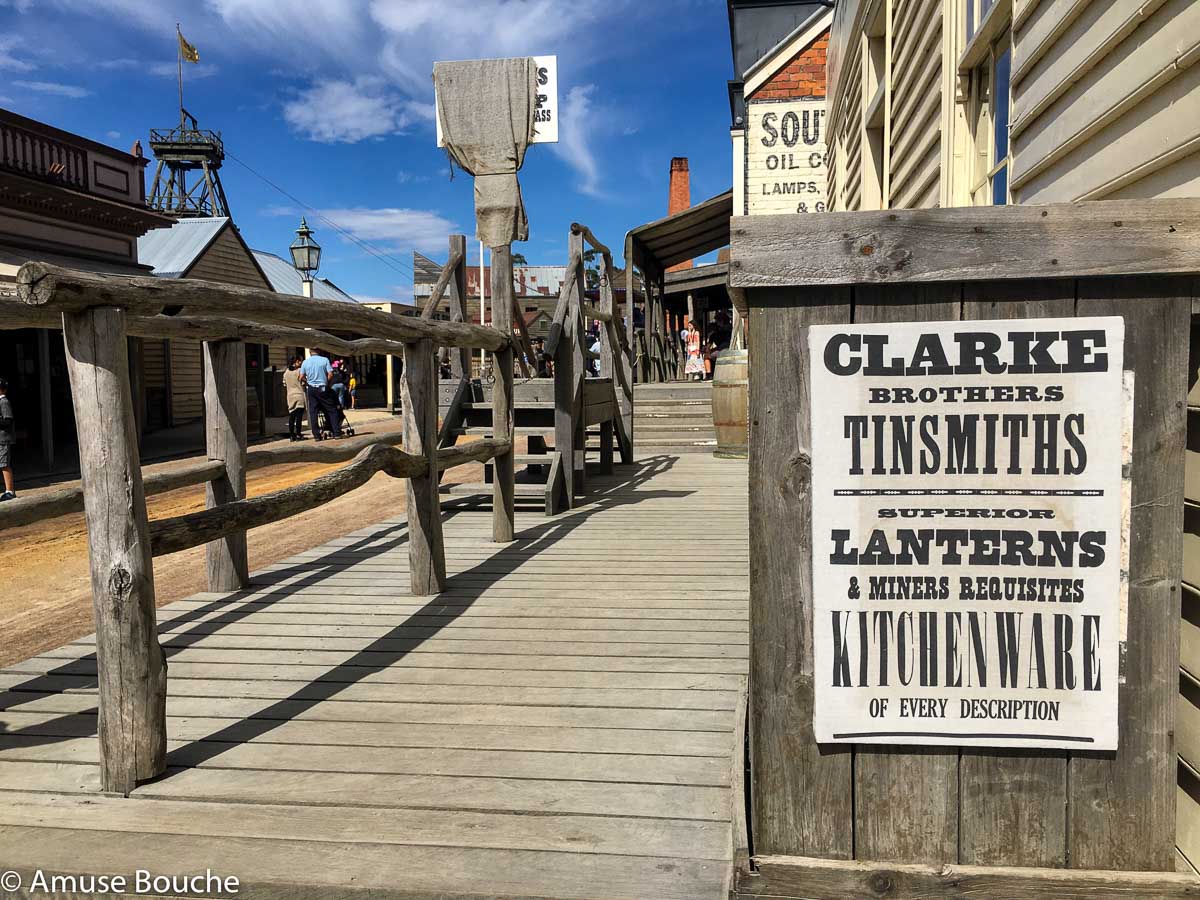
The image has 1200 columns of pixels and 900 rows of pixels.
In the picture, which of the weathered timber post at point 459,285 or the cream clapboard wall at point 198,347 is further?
the cream clapboard wall at point 198,347

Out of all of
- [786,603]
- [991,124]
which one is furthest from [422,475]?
[991,124]

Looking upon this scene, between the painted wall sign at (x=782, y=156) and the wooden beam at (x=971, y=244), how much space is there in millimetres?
13142

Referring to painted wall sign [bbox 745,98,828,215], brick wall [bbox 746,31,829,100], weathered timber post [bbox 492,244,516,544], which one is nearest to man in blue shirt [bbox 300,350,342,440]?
painted wall sign [bbox 745,98,828,215]

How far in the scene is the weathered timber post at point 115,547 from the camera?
224 cm

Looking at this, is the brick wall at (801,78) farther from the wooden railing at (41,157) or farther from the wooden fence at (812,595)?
the wooden fence at (812,595)

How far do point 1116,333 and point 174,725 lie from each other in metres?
2.78

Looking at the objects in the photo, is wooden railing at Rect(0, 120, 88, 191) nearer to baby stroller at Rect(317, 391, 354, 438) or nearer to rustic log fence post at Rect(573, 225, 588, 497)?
baby stroller at Rect(317, 391, 354, 438)

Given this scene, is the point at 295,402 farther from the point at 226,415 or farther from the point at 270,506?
the point at 270,506

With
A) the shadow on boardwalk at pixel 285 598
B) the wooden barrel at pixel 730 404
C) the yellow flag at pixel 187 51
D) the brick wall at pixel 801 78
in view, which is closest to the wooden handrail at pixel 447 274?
the shadow on boardwalk at pixel 285 598

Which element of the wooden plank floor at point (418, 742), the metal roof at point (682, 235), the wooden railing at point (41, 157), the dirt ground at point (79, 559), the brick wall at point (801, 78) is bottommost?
the dirt ground at point (79, 559)

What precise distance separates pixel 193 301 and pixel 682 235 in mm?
15593

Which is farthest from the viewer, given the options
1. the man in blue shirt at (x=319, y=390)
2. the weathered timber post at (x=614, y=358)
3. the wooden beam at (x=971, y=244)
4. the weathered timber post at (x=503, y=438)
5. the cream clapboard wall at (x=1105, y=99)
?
the man in blue shirt at (x=319, y=390)

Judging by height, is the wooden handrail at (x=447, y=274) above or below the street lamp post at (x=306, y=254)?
below

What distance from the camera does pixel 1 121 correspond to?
12766 mm
